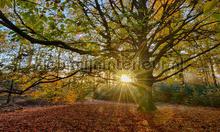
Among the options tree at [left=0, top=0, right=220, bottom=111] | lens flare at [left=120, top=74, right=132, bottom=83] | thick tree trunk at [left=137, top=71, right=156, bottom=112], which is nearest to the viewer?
tree at [left=0, top=0, right=220, bottom=111]

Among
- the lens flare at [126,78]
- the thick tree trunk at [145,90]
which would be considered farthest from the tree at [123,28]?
the lens flare at [126,78]

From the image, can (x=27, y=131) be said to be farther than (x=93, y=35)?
No

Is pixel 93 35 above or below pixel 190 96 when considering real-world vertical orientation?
above

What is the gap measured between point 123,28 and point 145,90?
11.4ft

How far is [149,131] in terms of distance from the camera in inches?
205

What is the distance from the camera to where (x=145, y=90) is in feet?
25.1

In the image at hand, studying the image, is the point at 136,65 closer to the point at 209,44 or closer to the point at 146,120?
the point at 146,120

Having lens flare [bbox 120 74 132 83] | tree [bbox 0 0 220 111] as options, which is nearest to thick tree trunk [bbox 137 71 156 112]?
tree [bbox 0 0 220 111]

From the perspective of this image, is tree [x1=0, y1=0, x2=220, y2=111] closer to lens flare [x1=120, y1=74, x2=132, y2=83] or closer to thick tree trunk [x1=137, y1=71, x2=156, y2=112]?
thick tree trunk [x1=137, y1=71, x2=156, y2=112]

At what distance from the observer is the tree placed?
381 cm

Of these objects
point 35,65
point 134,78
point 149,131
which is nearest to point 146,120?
point 149,131

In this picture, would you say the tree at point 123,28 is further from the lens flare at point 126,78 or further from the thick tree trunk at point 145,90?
the lens flare at point 126,78

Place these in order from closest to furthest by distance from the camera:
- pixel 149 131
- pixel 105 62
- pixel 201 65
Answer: pixel 149 131 < pixel 105 62 < pixel 201 65

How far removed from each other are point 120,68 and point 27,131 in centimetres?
384
